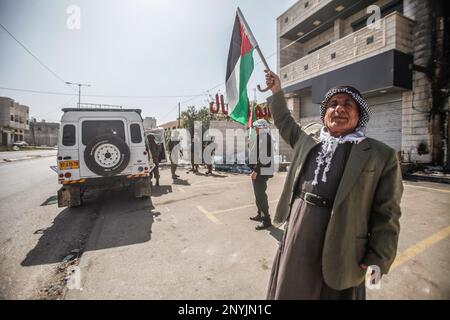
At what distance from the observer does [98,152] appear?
18.0 feet

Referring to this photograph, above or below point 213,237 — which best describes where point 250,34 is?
above

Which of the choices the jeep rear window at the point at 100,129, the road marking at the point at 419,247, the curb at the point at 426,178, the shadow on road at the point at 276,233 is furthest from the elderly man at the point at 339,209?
the curb at the point at 426,178

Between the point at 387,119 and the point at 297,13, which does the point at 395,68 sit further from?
the point at 297,13

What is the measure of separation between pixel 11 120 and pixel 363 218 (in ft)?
235

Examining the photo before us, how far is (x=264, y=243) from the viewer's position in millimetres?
3828

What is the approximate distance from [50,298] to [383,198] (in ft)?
11.0

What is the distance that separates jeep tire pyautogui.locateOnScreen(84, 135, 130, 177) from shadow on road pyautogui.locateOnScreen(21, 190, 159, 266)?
3.40 ft

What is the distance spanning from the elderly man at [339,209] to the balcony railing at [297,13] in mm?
14616

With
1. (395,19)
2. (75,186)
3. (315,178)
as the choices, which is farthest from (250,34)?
(395,19)

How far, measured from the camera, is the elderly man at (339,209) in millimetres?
1505

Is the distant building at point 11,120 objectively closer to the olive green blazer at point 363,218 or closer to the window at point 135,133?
the window at point 135,133

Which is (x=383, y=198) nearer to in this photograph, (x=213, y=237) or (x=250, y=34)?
(x=250, y=34)

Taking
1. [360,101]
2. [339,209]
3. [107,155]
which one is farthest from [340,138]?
[107,155]
